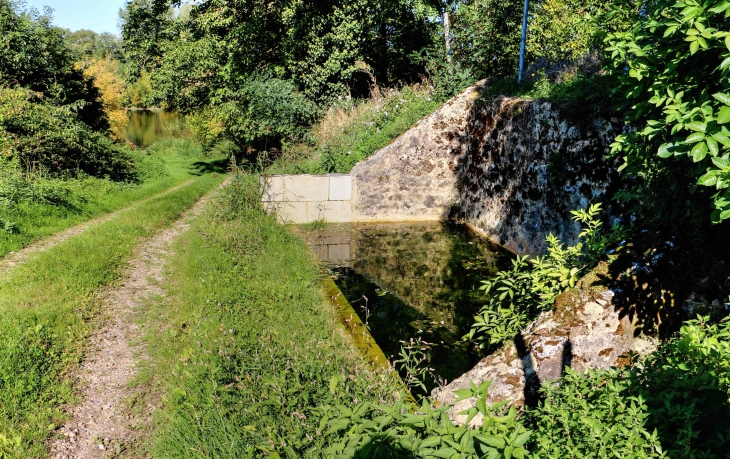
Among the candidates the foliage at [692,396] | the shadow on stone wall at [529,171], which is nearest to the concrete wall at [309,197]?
the shadow on stone wall at [529,171]

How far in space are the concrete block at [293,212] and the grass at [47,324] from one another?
3188mm

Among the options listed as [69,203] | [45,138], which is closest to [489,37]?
[69,203]

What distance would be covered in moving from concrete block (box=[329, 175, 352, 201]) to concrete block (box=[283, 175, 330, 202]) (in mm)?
129

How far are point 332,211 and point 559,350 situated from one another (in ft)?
28.7

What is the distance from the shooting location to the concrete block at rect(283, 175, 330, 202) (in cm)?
1183

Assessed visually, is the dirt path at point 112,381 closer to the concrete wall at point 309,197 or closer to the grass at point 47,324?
the grass at point 47,324

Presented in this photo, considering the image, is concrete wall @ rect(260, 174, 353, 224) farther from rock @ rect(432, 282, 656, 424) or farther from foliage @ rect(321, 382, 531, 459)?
foliage @ rect(321, 382, 531, 459)

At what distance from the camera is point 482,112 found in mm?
11453

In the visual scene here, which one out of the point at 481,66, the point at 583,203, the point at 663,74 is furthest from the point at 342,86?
the point at 663,74

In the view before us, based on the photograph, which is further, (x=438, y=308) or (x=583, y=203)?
(x=583, y=203)

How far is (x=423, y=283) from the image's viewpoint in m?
8.03

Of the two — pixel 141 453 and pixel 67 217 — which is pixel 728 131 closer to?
pixel 141 453

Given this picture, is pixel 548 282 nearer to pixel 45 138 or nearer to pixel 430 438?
pixel 430 438

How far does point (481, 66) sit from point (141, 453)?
1396 centimetres
